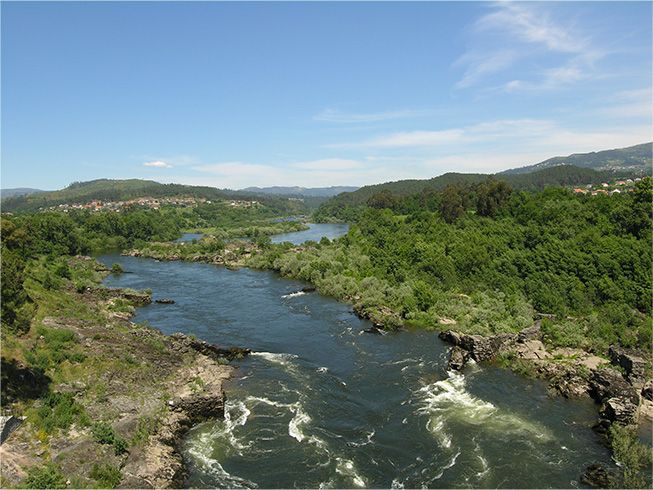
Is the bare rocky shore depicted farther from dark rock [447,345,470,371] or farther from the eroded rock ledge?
the eroded rock ledge

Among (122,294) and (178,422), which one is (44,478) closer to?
(178,422)

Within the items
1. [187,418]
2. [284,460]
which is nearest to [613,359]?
[284,460]

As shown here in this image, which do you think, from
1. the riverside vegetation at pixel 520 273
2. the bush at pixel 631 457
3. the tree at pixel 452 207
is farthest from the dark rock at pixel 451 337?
the tree at pixel 452 207

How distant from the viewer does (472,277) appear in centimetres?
6194

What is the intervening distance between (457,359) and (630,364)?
45.2ft

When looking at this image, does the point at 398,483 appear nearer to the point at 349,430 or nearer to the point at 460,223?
the point at 349,430

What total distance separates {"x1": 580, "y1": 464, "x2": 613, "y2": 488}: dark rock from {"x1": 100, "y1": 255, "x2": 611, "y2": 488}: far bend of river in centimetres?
48

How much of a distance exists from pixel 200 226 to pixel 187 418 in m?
163

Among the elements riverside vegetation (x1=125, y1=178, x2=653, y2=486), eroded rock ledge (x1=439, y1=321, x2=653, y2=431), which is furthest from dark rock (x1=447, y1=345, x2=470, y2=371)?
riverside vegetation (x1=125, y1=178, x2=653, y2=486)

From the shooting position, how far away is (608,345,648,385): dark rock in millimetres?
36128

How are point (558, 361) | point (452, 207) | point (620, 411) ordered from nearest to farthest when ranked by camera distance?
point (620, 411), point (558, 361), point (452, 207)

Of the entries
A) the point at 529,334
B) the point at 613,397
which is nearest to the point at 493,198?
the point at 529,334

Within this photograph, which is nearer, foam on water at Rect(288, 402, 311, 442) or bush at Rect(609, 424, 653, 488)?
bush at Rect(609, 424, 653, 488)

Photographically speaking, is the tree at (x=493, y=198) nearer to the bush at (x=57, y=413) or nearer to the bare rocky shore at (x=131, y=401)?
the bare rocky shore at (x=131, y=401)
